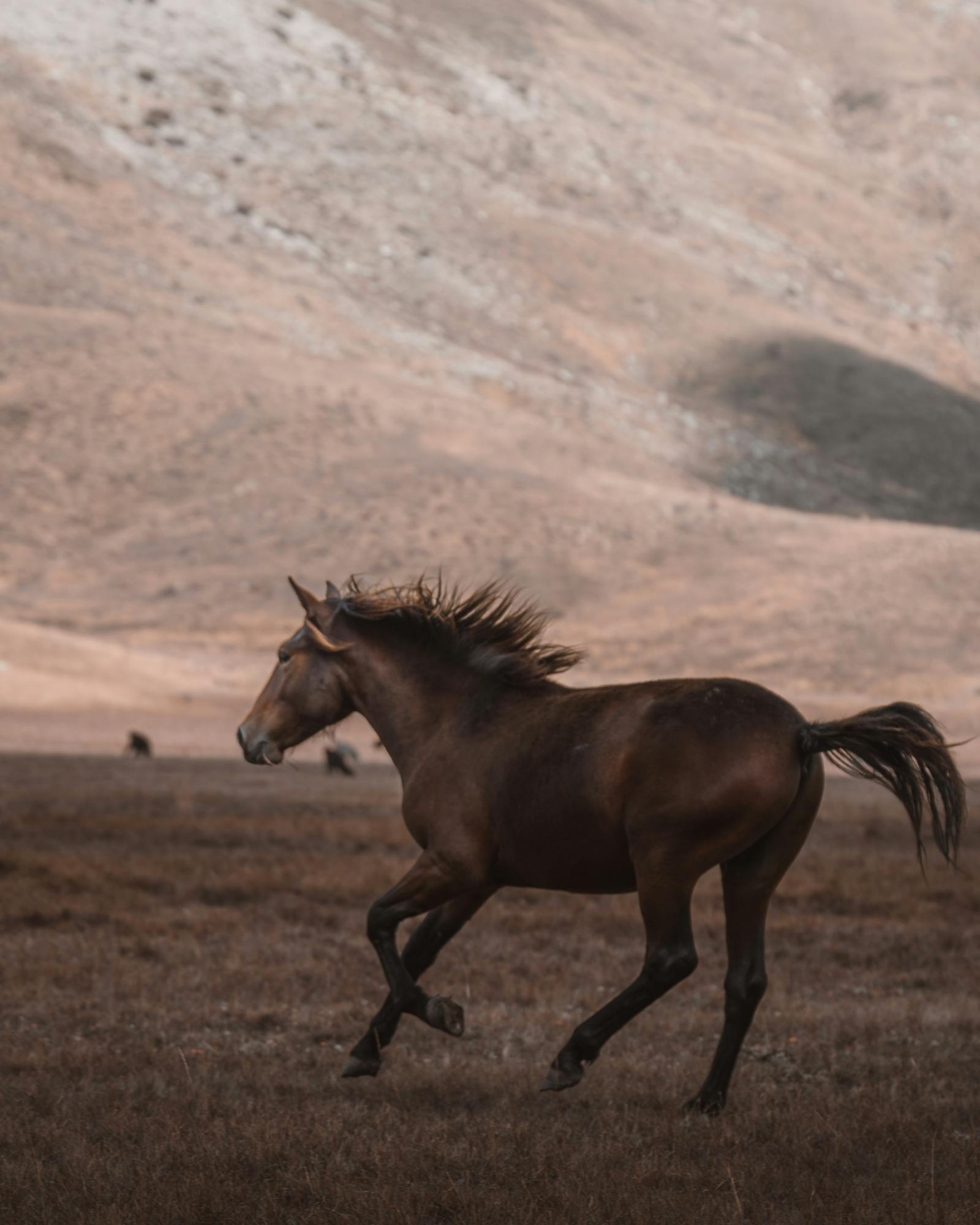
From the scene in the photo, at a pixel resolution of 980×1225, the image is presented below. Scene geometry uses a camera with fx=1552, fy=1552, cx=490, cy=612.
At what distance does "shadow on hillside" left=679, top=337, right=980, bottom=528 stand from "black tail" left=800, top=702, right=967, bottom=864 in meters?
89.1

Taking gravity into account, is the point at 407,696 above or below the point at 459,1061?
above

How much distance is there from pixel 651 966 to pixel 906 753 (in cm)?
158

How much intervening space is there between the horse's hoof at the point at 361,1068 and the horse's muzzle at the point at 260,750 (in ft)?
4.88

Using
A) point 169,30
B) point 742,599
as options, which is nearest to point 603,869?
point 742,599

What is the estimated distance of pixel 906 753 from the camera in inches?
280

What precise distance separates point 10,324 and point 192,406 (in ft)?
39.9

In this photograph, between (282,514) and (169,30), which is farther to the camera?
(169,30)

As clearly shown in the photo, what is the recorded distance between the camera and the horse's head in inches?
311

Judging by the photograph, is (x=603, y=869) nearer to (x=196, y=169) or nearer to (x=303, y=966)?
(x=303, y=966)

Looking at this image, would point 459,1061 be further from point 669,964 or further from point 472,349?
point 472,349

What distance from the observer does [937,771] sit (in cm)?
702

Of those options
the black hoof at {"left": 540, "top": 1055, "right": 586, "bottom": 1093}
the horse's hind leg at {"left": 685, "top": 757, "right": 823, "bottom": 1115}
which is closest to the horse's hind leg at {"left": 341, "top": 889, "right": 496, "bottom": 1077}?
the black hoof at {"left": 540, "top": 1055, "right": 586, "bottom": 1093}

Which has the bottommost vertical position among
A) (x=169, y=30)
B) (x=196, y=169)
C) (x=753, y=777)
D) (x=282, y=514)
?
(x=753, y=777)

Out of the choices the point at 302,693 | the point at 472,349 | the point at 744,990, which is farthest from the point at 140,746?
the point at 472,349
